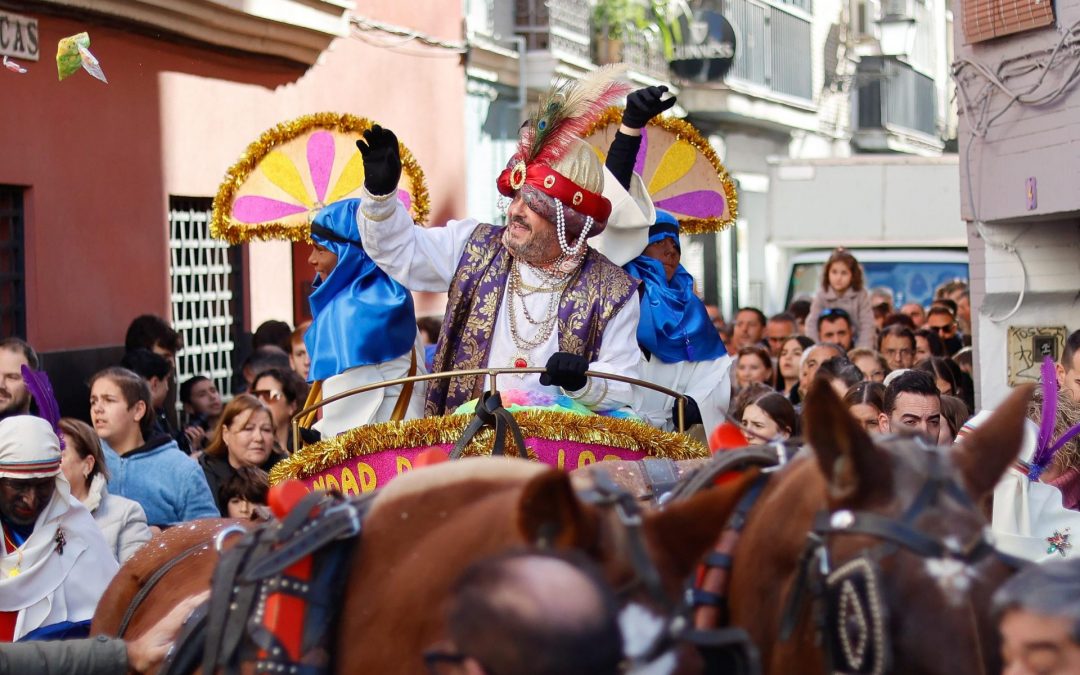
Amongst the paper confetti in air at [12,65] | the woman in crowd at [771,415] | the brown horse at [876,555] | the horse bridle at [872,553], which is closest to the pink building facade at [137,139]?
the paper confetti in air at [12,65]

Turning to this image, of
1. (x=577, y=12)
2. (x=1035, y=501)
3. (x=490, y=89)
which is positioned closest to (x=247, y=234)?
(x=1035, y=501)

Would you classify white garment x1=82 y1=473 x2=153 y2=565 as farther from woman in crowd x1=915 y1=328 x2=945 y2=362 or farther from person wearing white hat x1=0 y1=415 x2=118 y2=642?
woman in crowd x1=915 y1=328 x2=945 y2=362

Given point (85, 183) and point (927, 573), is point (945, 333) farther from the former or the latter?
point (927, 573)

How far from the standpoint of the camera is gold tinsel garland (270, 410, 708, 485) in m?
4.59

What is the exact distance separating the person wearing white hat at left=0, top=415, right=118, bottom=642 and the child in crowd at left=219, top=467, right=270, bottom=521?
58.9 inches

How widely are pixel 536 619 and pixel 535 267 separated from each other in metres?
3.57

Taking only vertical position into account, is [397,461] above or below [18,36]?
below

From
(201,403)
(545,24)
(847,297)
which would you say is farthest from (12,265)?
(545,24)

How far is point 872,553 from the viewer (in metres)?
2.46

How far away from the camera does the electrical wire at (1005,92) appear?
27.9ft

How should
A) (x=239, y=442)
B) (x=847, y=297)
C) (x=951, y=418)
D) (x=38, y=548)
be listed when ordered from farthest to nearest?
(x=847, y=297) → (x=239, y=442) → (x=951, y=418) → (x=38, y=548)

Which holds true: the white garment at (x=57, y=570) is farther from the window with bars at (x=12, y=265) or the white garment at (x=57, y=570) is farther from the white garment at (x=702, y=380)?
the window with bars at (x=12, y=265)

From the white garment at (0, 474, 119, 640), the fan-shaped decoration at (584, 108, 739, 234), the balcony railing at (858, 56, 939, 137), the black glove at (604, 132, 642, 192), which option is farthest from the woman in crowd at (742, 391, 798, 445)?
the balcony railing at (858, 56, 939, 137)

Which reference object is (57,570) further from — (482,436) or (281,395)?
(281,395)
